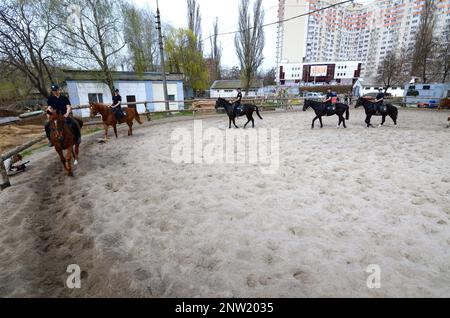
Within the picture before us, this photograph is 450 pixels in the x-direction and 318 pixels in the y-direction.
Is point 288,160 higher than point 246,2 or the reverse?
the reverse

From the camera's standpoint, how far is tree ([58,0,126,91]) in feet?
49.5

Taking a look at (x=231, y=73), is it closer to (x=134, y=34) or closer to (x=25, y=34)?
(x=134, y=34)

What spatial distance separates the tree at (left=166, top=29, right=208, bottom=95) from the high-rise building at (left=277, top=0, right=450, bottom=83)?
4255 centimetres

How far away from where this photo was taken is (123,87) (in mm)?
20953

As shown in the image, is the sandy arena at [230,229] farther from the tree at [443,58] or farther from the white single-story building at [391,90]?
the white single-story building at [391,90]

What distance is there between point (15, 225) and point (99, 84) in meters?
19.6

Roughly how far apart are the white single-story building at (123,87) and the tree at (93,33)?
1343mm

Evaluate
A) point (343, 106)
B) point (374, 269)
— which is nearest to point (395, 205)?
point (374, 269)

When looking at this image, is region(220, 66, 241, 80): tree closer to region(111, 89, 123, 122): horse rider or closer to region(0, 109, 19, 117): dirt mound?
region(0, 109, 19, 117): dirt mound

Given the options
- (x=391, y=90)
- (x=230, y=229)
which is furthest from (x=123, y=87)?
(x=391, y=90)

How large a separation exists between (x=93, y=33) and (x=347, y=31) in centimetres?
10418

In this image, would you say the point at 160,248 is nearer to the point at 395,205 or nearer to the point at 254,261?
the point at 254,261

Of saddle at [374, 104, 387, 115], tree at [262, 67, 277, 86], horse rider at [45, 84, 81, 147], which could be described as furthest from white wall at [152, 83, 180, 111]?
tree at [262, 67, 277, 86]
